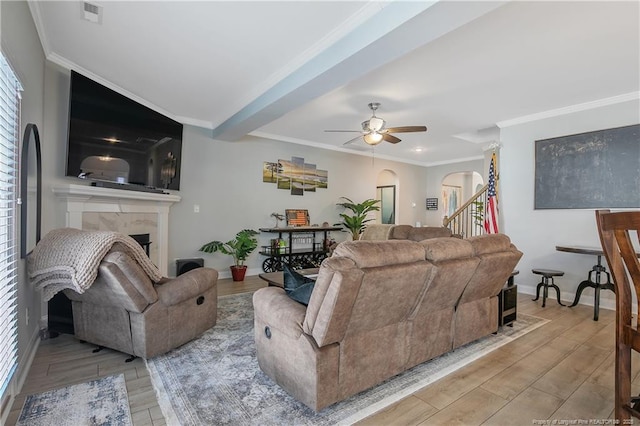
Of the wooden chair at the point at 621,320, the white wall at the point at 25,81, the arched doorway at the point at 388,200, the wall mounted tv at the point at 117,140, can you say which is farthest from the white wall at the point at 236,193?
the wooden chair at the point at 621,320

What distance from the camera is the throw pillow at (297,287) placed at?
6.39 feet

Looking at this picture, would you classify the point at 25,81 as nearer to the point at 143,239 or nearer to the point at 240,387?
the point at 143,239

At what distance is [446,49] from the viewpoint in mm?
2789

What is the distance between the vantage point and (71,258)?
2131 mm

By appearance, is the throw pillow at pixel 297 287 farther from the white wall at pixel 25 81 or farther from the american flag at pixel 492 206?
the american flag at pixel 492 206

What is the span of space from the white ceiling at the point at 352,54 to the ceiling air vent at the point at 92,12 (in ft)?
0.13

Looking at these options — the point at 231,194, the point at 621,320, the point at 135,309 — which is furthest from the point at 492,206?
the point at 135,309

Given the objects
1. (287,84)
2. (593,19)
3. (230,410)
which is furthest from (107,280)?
(593,19)

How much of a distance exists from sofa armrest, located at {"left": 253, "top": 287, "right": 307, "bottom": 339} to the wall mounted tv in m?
2.59

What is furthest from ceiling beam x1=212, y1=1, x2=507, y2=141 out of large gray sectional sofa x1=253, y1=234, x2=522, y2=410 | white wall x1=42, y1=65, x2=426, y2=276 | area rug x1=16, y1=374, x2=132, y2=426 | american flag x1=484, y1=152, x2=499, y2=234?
american flag x1=484, y1=152, x2=499, y2=234

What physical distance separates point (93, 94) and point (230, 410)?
3.36m

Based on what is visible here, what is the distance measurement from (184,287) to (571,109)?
5204 millimetres

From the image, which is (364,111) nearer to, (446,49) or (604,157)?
(446,49)

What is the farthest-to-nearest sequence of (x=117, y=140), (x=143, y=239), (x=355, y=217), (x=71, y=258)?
(x=355, y=217)
(x=143, y=239)
(x=117, y=140)
(x=71, y=258)
